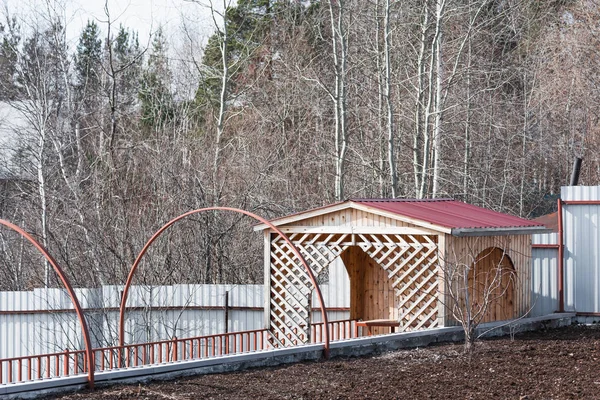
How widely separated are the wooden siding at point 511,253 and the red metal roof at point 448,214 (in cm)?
24

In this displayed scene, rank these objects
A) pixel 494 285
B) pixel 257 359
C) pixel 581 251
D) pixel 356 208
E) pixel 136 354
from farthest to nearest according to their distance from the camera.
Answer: pixel 581 251 < pixel 494 285 < pixel 356 208 < pixel 136 354 < pixel 257 359

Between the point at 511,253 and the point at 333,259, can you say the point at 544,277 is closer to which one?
the point at 511,253

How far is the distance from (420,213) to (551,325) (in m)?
2.82

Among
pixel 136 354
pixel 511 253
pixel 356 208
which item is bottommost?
pixel 136 354

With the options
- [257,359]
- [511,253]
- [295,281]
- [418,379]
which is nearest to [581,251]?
[511,253]

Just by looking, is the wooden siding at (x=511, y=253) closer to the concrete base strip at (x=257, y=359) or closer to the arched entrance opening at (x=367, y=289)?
the concrete base strip at (x=257, y=359)

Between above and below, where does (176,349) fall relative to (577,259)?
below

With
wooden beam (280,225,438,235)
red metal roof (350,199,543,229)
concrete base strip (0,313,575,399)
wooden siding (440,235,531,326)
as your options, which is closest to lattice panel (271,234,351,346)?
wooden beam (280,225,438,235)

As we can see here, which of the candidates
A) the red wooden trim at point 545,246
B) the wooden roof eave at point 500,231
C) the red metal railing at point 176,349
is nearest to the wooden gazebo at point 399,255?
the wooden roof eave at point 500,231

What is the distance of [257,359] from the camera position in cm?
966

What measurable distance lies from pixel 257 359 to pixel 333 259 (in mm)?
3679

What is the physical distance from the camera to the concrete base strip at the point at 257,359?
800cm

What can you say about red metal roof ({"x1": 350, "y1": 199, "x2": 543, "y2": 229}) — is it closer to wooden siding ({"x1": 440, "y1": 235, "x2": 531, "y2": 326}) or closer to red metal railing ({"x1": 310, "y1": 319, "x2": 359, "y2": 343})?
wooden siding ({"x1": 440, "y1": 235, "x2": 531, "y2": 326})

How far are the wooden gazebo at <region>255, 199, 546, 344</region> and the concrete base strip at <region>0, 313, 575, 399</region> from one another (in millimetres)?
577
